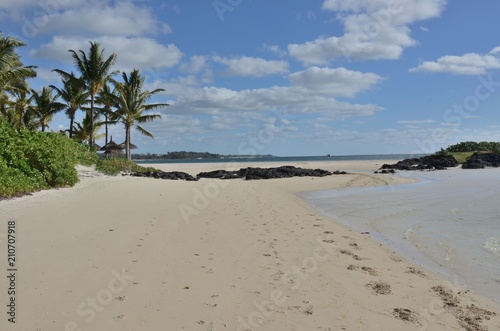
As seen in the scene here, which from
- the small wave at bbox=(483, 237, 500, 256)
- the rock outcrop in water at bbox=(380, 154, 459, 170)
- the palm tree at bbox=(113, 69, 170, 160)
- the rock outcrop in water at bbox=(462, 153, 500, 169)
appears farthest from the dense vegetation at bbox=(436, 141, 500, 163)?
the small wave at bbox=(483, 237, 500, 256)

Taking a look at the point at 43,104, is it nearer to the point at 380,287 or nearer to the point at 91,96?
the point at 91,96

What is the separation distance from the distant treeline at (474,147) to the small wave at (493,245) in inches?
2449

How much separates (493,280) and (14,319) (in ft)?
22.6

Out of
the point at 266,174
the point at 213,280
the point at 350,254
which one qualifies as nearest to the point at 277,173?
the point at 266,174

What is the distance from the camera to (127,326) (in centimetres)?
395

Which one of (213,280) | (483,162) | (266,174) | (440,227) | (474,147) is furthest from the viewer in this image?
(474,147)

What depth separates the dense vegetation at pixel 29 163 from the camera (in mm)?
11352

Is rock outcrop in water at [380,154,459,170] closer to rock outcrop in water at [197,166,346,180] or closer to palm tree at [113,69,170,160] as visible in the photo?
rock outcrop in water at [197,166,346,180]

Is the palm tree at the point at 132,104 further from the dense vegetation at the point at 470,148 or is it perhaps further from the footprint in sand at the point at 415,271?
the dense vegetation at the point at 470,148

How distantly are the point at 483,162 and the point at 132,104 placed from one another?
146ft

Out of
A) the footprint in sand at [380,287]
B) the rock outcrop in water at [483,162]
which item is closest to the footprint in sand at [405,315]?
the footprint in sand at [380,287]

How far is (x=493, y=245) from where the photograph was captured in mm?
8141

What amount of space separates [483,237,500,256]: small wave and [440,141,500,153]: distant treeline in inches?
2449

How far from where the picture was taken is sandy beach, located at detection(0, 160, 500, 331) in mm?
4223
